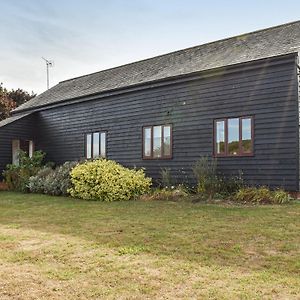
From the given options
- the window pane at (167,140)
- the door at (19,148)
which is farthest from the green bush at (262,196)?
the door at (19,148)

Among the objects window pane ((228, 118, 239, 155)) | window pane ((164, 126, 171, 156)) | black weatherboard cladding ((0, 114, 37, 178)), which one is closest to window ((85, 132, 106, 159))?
window pane ((164, 126, 171, 156))

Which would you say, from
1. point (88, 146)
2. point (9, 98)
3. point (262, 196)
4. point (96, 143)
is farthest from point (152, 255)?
point (9, 98)

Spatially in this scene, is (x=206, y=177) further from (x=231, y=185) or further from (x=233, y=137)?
(x=233, y=137)

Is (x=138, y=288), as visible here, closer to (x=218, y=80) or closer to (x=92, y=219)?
(x=92, y=219)

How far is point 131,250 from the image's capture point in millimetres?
5723

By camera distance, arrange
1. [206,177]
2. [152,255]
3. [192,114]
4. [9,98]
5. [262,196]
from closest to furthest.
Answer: [152,255] → [262,196] → [206,177] → [192,114] → [9,98]

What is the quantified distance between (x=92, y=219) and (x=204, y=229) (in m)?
2.79

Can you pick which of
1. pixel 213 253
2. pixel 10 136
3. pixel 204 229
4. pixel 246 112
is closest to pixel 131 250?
pixel 213 253

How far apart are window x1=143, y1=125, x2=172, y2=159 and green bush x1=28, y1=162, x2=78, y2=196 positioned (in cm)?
303

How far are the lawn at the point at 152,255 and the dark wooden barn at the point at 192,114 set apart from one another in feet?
11.8

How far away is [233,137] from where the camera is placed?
43.8 feet

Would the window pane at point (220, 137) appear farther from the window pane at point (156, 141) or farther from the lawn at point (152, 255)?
the lawn at point (152, 255)

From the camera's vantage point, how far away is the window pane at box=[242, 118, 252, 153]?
1290 centimetres

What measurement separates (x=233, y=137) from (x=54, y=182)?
23.3 ft
